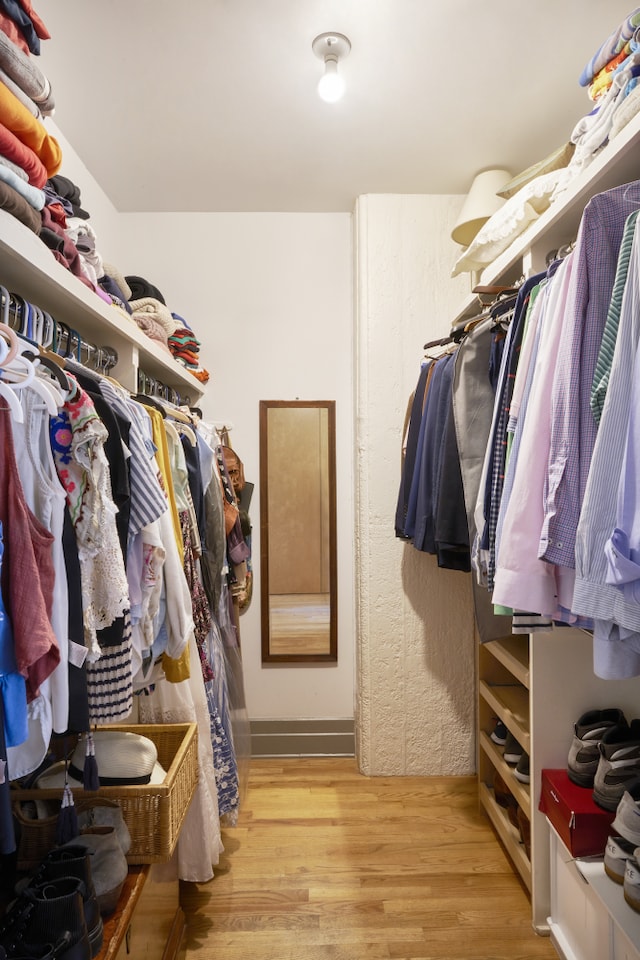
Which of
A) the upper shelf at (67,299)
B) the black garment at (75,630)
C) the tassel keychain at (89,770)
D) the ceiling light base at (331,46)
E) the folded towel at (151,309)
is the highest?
the ceiling light base at (331,46)

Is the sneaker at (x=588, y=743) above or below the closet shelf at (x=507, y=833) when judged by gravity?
above

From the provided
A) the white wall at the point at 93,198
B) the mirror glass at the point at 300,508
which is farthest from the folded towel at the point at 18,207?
the mirror glass at the point at 300,508

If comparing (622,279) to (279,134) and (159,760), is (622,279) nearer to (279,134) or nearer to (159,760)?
(159,760)

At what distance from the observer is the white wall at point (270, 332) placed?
9.01 ft

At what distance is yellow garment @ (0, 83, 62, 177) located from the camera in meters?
0.98

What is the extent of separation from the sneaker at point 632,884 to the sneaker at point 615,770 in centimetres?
16

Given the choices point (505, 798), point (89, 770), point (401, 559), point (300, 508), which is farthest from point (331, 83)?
point (505, 798)

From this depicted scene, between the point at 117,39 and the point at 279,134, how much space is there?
0.65m

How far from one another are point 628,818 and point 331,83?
2126mm

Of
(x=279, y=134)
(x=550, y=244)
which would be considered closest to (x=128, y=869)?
(x=550, y=244)

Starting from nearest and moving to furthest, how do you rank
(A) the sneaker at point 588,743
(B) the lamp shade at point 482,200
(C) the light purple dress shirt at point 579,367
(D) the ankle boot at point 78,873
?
(C) the light purple dress shirt at point 579,367
(D) the ankle boot at point 78,873
(A) the sneaker at point 588,743
(B) the lamp shade at point 482,200

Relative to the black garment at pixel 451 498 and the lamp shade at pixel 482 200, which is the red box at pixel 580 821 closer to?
the black garment at pixel 451 498

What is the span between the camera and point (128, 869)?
4.20 feet

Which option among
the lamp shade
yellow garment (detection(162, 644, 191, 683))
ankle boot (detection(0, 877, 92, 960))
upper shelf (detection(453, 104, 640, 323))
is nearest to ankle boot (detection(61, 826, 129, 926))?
ankle boot (detection(0, 877, 92, 960))
